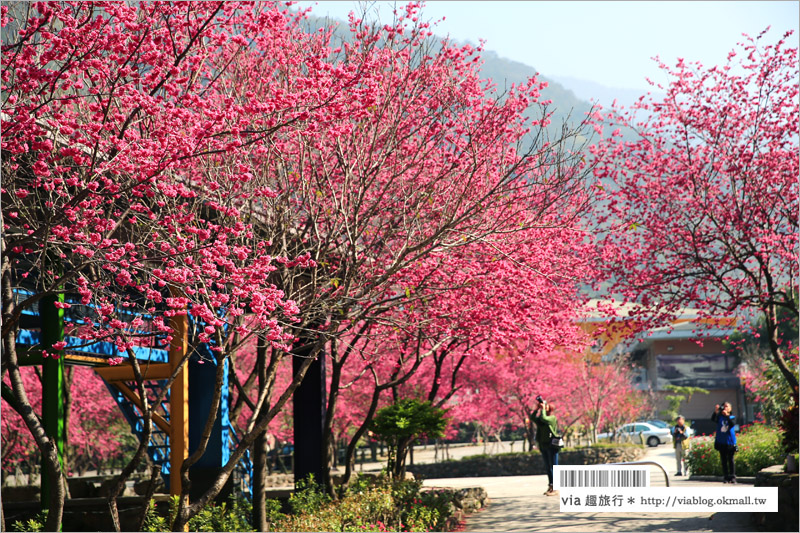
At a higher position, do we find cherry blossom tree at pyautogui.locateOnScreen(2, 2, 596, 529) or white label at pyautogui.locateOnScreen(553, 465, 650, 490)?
cherry blossom tree at pyautogui.locateOnScreen(2, 2, 596, 529)

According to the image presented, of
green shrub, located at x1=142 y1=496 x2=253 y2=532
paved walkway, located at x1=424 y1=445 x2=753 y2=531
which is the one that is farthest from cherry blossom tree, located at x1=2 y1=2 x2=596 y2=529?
paved walkway, located at x1=424 y1=445 x2=753 y2=531

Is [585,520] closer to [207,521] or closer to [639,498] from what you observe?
[207,521]

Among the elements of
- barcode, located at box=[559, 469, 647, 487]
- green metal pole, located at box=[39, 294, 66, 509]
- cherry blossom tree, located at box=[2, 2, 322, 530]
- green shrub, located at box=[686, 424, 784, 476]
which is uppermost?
cherry blossom tree, located at box=[2, 2, 322, 530]

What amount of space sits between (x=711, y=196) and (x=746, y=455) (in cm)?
732

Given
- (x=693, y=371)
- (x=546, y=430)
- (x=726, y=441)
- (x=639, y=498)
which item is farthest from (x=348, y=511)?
(x=693, y=371)

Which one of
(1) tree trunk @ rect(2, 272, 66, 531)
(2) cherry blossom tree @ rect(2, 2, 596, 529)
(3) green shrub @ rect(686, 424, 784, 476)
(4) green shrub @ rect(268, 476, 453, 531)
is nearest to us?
(2) cherry blossom tree @ rect(2, 2, 596, 529)

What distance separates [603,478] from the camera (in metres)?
5.96

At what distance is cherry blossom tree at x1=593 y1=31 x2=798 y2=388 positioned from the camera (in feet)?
39.5

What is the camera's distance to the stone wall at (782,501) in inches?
365

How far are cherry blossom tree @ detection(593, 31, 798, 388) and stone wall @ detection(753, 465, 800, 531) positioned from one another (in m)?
2.16

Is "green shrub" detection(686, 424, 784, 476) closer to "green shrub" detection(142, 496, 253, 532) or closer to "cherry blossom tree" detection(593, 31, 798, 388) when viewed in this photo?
"cherry blossom tree" detection(593, 31, 798, 388)

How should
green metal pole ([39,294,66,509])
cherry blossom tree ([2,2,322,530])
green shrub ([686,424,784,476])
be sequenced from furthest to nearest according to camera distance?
green shrub ([686,424,784,476]) < green metal pole ([39,294,66,509]) < cherry blossom tree ([2,2,322,530])

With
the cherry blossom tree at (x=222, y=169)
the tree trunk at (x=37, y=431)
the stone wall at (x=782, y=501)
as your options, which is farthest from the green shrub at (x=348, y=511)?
the stone wall at (x=782, y=501)

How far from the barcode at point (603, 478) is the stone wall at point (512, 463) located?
2322 centimetres
